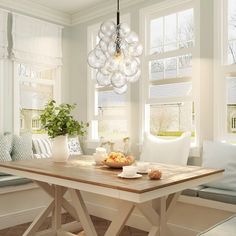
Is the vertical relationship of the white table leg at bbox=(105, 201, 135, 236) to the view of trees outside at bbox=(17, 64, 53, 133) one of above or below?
below

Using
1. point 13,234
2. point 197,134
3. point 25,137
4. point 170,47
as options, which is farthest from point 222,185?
point 25,137

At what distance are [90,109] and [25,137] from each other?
1169 millimetres

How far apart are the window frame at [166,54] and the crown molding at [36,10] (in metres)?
1.50

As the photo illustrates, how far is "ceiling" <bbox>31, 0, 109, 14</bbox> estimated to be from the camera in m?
4.53

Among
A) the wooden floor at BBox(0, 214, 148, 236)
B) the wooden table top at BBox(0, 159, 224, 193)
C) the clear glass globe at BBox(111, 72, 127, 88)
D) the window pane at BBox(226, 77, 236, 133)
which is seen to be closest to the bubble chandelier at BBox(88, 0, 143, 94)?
the clear glass globe at BBox(111, 72, 127, 88)

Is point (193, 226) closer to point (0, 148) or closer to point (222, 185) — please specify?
point (222, 185)

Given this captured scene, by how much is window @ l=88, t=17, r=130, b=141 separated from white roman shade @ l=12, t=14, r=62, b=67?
1.76 feet

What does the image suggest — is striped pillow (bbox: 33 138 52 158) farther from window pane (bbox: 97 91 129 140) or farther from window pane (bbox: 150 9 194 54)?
window pane (bbox: 150 9 194 54)

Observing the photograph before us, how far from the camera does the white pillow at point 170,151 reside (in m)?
3.34

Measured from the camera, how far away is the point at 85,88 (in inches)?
193

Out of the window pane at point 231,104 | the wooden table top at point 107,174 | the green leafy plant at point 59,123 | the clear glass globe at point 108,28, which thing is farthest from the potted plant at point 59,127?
the window pane at point 231,104

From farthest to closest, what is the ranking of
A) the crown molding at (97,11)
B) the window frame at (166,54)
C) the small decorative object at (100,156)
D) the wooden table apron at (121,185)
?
1. the crown molding at (97,11)
2. the window frame at (166,54)
3. the small decorative object at (100,156)
4. the wooden table apron at (121,185)

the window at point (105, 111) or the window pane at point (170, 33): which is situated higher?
the window pane at point (170, 33)

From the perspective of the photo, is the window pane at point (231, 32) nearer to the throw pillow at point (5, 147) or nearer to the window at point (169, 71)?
the window at point (169, 71)
